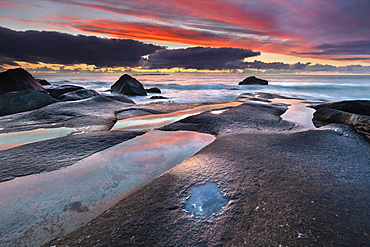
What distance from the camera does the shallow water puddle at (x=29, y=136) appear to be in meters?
3.02

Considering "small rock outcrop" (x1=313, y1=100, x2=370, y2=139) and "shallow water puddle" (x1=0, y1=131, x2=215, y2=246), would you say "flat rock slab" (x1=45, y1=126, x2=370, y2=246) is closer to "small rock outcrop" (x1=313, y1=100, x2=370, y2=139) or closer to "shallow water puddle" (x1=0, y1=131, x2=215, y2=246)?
"shallow water puddle" (x1=0, y1=131, x2=215, y2=246)

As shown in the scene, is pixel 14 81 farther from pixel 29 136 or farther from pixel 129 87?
pixel 29 136

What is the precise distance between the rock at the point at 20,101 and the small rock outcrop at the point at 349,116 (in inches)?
337

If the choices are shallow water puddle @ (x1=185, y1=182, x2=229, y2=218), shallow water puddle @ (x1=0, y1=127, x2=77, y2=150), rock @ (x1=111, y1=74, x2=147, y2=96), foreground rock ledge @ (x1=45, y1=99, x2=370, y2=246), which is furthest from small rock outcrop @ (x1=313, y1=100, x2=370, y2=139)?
rock @ (x1=111, y1=74, x2=147, y2=96)

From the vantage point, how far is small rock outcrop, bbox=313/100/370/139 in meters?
3.27

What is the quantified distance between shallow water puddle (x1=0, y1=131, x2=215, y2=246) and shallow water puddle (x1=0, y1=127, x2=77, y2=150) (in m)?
1.43

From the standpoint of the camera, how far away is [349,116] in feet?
12.2

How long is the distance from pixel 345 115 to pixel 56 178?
17.2 feet

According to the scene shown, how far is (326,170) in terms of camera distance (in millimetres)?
1885

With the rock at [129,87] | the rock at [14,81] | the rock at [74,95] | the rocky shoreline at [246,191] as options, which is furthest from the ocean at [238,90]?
the rocky shoreline at [246,191]

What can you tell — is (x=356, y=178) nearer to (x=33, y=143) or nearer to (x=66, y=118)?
(x=33, y=143)

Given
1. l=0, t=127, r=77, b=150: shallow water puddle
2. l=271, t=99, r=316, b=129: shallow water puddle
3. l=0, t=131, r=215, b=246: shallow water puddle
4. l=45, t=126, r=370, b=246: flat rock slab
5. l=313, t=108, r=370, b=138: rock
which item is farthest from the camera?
l=271, t=99, r=316, b=129: shallow water puddle

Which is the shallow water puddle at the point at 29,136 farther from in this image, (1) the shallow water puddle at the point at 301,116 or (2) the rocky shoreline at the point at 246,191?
(1) the shallow water puddle at the point at 301,116

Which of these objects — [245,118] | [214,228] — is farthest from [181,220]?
[245,118]
